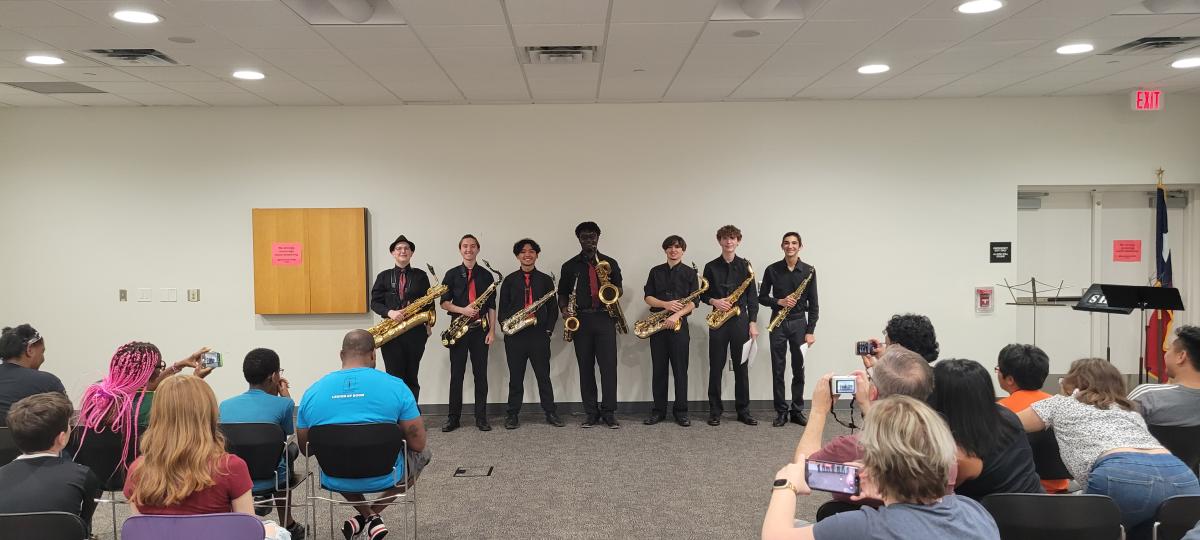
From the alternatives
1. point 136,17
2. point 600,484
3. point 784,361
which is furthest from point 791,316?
point 136,17

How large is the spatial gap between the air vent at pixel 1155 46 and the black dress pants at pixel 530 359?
5.03m

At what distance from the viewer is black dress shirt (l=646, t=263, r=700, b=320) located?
22.6 feet

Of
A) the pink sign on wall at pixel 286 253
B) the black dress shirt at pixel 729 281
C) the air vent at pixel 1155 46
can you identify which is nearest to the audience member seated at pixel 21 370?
the pink sign on wall at pixel 286 253

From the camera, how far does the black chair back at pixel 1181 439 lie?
3154 millimetres

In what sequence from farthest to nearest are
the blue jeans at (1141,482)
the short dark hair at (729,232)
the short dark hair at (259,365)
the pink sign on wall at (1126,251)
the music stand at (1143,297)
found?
the pink sign on wall at (1126,251), the short dark hair at (729,232), the music stand at (1143,297), the short dark hair at (259,365), the blue jeans at (1141,482)

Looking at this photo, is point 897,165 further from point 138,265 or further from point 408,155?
point 138,265

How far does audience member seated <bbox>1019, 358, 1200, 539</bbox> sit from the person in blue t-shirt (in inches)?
106

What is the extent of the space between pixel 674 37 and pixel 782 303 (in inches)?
111

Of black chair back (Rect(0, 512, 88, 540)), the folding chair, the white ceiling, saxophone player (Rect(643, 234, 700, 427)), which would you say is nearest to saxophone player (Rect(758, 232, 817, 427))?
saxophone player (Rect(643, 234, 700, 427))

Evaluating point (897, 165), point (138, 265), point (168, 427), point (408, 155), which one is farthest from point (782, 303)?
point (138, 265)

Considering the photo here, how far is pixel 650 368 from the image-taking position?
290 inches

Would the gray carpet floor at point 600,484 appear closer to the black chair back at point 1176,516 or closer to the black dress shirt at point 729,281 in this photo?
the black dress shirt at point 729,281

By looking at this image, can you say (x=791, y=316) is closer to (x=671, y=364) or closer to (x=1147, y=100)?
(x=671, y=364)

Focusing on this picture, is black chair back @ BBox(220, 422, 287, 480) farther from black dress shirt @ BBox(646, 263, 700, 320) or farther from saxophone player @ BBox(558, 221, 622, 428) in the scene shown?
black dress shirt @ BBox(646, 263, 700, 320)
